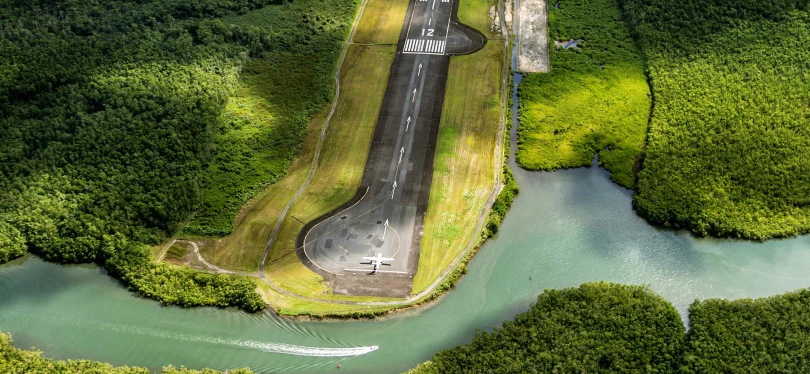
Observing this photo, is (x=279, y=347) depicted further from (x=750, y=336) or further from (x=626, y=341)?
(x=750, y=336)

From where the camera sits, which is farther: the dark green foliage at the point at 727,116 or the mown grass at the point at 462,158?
the dark green foliage at the point at 727,116

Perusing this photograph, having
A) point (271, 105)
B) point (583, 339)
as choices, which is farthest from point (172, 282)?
point (583, 339)

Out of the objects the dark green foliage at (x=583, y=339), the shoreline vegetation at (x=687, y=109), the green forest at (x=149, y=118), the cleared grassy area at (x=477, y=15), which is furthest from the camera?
the cleared grassy area at (x=477, y=15)

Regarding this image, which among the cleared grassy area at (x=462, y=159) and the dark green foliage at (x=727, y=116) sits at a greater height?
the dark green foliage at (x=727, y=116)

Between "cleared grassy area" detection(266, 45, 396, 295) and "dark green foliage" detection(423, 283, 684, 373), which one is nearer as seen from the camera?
"dark green foliage" detection(423, 283, 684, 373)

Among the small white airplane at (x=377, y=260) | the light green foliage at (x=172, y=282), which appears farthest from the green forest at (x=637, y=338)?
the light green foliage at (x=172, y=282)

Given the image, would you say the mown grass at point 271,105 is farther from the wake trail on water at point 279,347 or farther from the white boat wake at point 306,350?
the white boat wake at point 306,350

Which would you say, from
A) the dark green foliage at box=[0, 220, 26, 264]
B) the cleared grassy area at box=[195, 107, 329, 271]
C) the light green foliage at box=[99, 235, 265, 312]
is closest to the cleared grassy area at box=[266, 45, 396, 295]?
the cleared grassy area at box=[195, 107, 329, 271]

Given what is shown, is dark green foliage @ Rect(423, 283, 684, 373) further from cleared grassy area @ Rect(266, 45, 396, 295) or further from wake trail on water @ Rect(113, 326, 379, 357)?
cleared grassy area @ Rect(266, 45, 396, 295)
